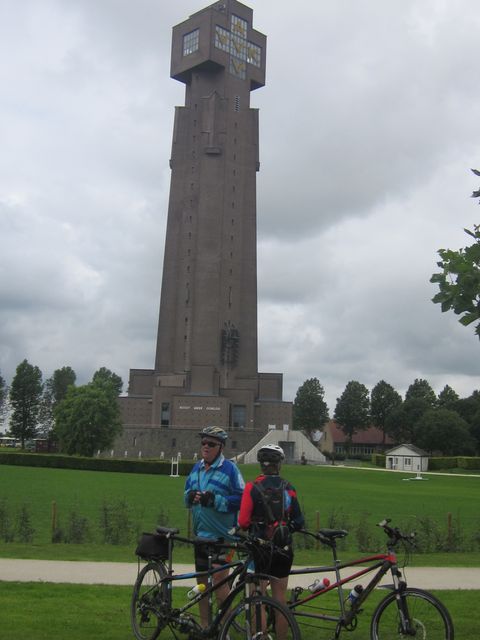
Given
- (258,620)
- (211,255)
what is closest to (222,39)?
(211,255)

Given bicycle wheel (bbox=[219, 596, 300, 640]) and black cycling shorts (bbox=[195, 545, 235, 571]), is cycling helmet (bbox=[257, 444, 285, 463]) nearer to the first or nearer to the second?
black cycling shorts (bbox=[195, 545, 235, 571])

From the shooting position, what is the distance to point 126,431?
88.5 m

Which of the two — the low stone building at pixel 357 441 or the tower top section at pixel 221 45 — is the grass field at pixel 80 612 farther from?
the low stone building at pixel 357 441

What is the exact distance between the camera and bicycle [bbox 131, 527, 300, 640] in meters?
5.96

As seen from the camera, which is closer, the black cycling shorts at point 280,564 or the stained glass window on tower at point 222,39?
the black cycling shorts at point 280,564

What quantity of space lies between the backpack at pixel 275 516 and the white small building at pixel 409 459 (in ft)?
238

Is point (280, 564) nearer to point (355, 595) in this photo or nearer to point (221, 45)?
point (355, 595)

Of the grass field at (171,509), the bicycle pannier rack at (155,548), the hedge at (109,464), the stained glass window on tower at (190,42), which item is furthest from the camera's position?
the stained glass window on tower at (190,42)

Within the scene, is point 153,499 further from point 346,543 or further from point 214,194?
point 214,194

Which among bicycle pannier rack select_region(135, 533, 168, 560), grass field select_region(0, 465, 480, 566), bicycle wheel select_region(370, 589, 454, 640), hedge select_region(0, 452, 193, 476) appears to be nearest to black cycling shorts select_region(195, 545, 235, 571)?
bicycle pannier rack select_region(135, 533, 168, 560)

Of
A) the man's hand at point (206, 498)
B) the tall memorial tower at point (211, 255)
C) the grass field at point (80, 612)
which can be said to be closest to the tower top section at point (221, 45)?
the tall memorial tower at point (211, 255)

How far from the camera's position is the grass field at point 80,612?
771 cm

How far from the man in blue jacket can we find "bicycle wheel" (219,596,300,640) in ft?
3.88

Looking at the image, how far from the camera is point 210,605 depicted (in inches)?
277
